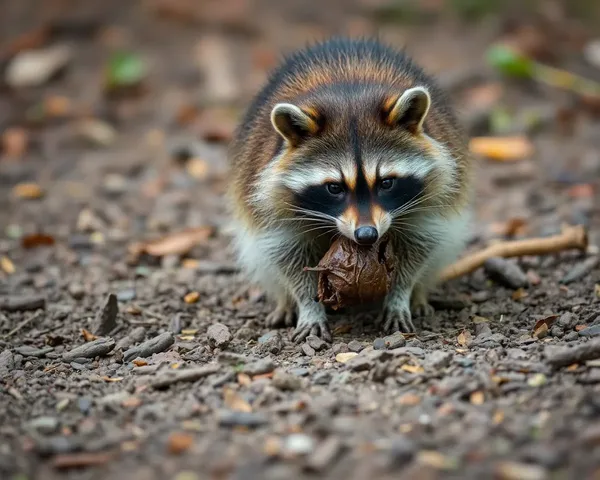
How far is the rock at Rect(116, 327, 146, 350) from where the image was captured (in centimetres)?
627

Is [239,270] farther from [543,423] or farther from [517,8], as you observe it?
[517,8]

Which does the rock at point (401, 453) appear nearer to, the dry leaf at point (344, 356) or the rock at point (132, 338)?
the dry leaf at point (344, 356)

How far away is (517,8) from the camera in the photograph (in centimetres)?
1266

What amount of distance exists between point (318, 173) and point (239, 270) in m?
2.23

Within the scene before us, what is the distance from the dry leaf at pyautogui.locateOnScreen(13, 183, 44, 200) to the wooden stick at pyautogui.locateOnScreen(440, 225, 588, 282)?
473 cm

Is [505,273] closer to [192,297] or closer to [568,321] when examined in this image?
[568,321]

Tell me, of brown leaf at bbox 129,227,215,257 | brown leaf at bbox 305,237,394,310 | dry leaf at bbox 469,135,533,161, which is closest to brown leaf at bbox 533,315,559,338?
brown leaf at bbox 305,237,394,310

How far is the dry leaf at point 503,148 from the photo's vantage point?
10203 millimetres

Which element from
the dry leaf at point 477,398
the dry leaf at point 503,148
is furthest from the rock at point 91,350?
the dry leaf at point 503,148

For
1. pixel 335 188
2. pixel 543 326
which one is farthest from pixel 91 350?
pixel 543 326

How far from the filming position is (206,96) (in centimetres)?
1162

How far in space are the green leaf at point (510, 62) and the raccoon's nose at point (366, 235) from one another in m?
6.19

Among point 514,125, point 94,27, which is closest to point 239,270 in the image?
point 514,125

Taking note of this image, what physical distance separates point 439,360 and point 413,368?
6.4 inches
